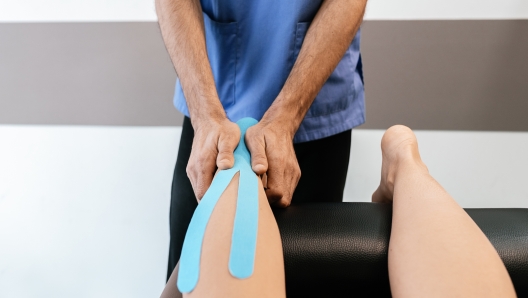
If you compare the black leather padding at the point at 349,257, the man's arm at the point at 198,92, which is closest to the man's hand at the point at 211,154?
the man's arm at the point at 198,92

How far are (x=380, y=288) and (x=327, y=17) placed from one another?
53 centimetres

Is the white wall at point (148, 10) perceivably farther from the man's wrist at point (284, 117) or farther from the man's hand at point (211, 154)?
the man's hand at point (211, 154)

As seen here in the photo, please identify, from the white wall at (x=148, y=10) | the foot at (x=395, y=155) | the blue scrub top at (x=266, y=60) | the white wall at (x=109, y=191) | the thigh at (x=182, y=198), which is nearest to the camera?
the foot at (x=395, y=155)

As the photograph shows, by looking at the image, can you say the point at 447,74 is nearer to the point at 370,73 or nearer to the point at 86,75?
the point at 370,73

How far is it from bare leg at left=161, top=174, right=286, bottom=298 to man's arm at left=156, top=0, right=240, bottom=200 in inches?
3.3

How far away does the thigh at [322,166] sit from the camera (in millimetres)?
942

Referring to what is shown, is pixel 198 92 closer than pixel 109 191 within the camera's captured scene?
Yes

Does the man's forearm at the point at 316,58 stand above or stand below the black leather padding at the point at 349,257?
above

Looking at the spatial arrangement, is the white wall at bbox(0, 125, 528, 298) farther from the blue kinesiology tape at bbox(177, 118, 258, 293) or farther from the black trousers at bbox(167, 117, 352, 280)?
the blue kinesiology tape at bbox(177, 118, 258, 293)

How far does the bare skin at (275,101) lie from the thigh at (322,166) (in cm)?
18

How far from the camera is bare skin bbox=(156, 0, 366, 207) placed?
65 centimetres

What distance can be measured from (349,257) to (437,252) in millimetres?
120

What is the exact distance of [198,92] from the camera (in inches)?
30.2

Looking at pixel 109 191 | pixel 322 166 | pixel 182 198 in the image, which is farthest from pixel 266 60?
pixel 109 191
